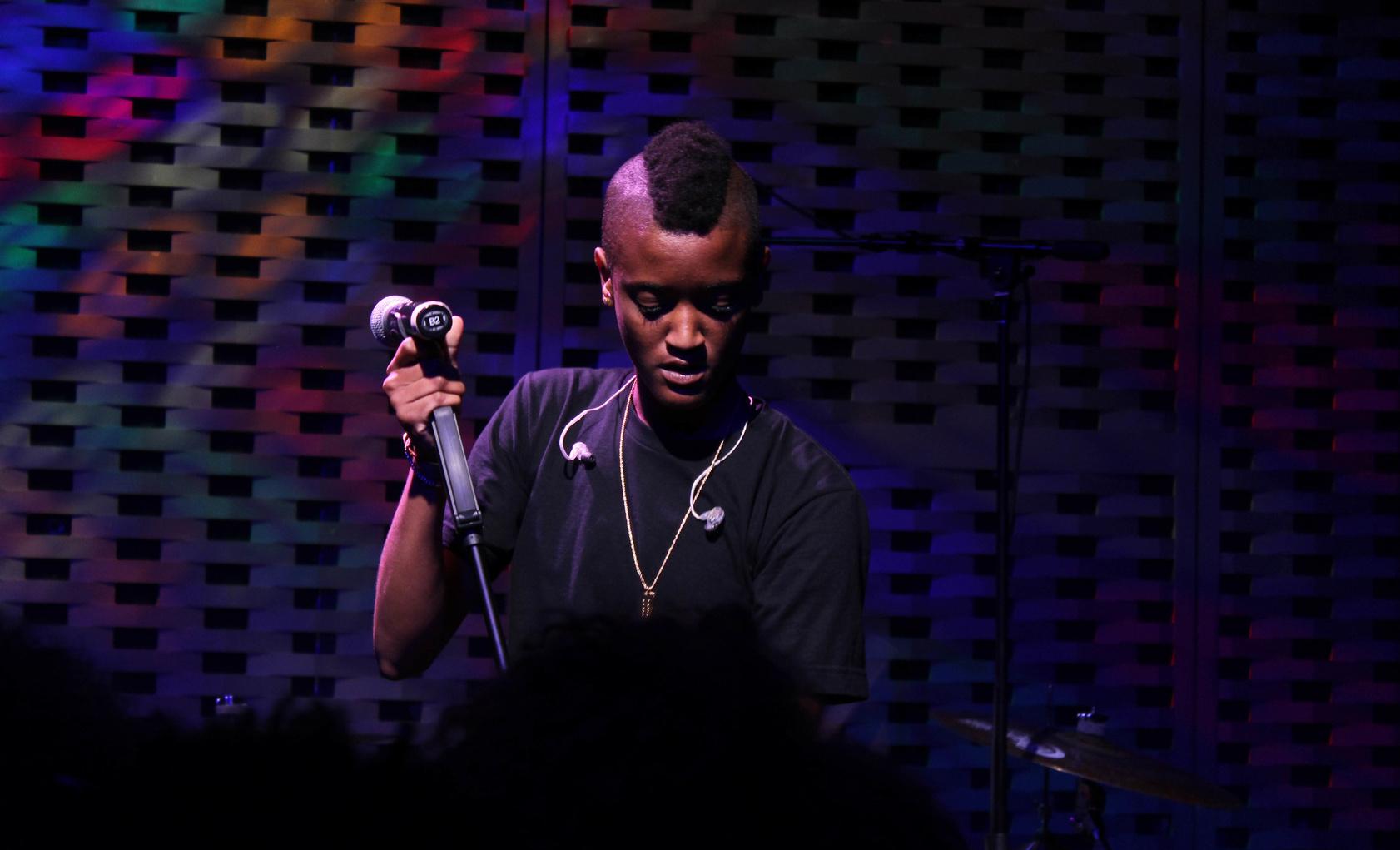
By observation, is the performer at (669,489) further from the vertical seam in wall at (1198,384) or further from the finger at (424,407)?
the vertical seam in wall at (1198,384)

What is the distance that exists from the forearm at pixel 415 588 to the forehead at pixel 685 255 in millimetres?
454

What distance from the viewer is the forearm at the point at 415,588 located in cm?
194

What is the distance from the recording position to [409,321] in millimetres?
1699

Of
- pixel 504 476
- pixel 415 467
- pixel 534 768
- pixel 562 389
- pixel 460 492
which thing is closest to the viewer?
pixel 534 768

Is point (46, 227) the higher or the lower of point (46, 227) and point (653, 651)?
the higher

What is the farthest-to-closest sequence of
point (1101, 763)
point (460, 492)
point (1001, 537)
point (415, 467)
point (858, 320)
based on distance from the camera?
point (858, 320)
point (1001, 537)
point (1101, 763)
point (415, 467)
point (460, 492)

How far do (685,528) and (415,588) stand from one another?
420mm

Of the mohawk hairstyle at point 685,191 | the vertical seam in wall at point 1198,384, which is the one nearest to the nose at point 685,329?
the mohawk hairstyle at point 685,191

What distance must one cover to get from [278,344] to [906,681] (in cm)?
197

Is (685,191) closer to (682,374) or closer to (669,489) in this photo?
(682,374)

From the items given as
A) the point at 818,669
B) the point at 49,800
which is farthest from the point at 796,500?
the point at 49,800

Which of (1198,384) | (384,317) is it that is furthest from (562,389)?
(1198,384)

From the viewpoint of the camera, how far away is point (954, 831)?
75 cm

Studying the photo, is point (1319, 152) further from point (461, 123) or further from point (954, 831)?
point (954, 831)
